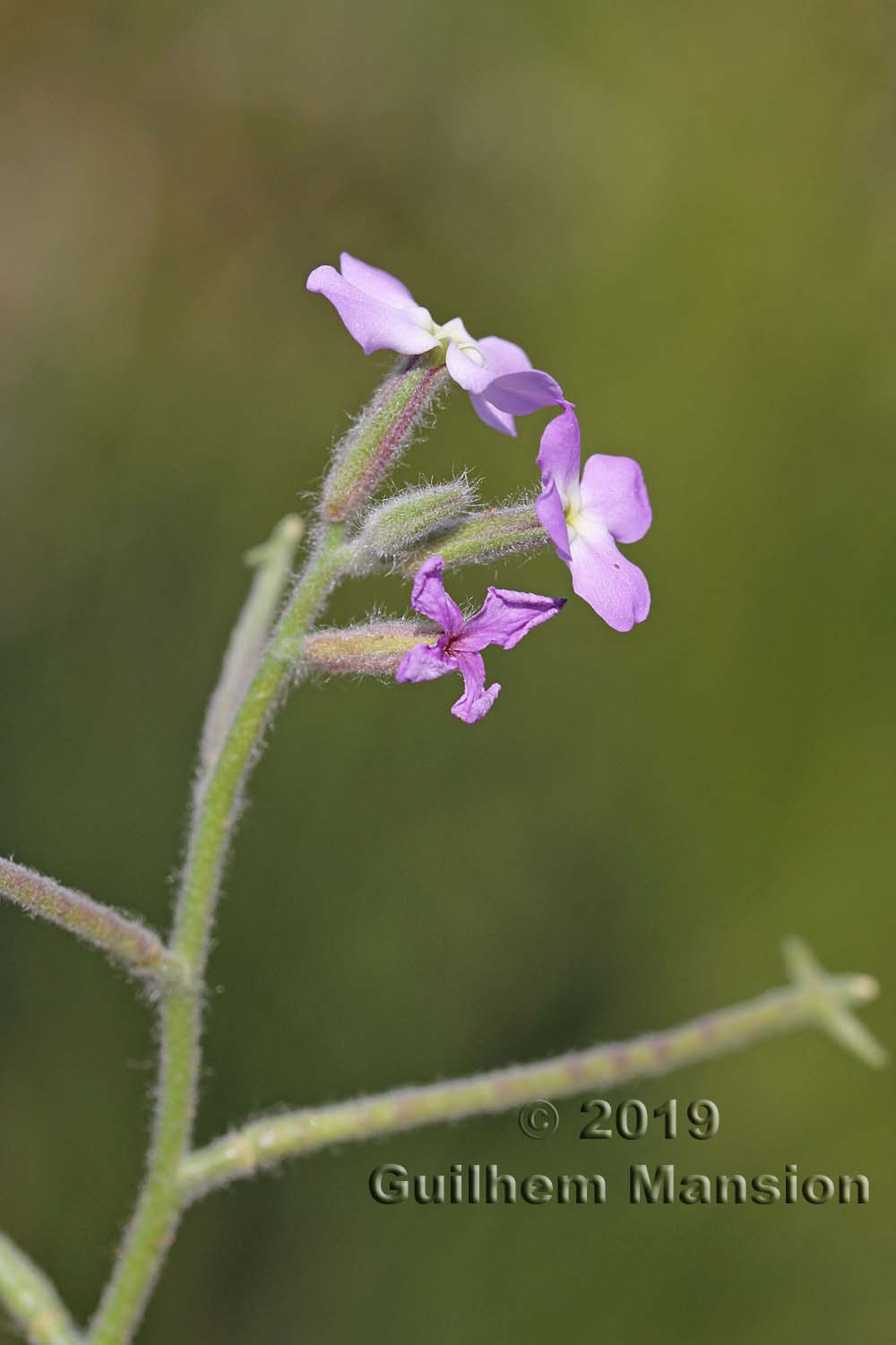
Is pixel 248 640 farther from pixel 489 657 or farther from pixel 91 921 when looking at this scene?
pixel 489 657

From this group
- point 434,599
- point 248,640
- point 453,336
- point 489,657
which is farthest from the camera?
point 489,657

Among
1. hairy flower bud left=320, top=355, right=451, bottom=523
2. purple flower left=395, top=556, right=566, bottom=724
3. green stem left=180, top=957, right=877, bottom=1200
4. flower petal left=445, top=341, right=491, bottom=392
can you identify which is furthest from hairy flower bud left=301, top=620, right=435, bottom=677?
green stem left=180, top=957, right=877, bottom=1200

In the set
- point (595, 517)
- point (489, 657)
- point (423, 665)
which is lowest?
point (423, 665)

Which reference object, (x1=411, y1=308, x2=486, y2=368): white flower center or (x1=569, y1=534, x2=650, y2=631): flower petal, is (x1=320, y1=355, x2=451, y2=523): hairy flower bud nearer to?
A: (x1=411, y1=308, x2=486, y2=368): white flower center

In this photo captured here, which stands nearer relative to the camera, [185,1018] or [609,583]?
[609,583]

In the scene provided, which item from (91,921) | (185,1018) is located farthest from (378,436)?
(185,1018)

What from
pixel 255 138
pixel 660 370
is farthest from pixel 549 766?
pixel 255 138

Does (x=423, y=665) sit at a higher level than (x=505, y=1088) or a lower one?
higher
